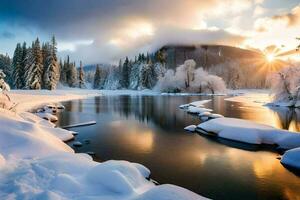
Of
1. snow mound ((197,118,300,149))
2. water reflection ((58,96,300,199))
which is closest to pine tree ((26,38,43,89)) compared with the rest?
water reflection ((58,96,300,199))

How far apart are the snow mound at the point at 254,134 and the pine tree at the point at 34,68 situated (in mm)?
51717

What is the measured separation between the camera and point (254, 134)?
20.3 meters

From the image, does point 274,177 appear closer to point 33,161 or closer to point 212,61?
point 33,161

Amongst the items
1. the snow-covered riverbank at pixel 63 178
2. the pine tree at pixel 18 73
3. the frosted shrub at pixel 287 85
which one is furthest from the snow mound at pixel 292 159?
the pine tree at pixel 18 73

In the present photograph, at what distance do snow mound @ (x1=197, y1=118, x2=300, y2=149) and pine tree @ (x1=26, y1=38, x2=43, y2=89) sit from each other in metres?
51.7

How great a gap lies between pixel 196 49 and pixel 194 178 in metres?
194

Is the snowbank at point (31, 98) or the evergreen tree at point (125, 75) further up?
the evergreen tree at point (125, 75)

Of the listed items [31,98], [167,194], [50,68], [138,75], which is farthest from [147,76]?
[167,194]

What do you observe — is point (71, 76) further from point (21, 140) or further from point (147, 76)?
point (21, 140)

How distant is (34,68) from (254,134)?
57.9 meters

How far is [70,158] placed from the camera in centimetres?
1155

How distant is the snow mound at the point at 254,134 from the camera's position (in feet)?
61.9

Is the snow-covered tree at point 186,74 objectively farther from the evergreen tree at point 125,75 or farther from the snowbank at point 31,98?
the snowbank at point 31,98

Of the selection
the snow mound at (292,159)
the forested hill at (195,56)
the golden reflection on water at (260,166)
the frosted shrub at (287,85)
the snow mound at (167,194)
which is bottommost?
the golden reflection on water at (260,166)
